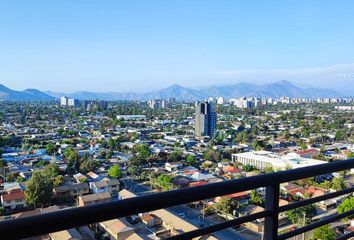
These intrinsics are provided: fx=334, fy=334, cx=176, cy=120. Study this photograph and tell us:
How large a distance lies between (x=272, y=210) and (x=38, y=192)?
6.16 m

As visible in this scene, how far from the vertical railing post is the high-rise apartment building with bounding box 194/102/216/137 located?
16537 millimetres

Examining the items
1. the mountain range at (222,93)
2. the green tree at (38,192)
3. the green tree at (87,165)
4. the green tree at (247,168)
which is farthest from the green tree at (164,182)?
the mountain range at (222,93)

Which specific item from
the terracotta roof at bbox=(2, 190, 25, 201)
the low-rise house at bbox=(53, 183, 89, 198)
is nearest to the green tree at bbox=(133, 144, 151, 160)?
the low-rise house at bbox=(53, 183, 89, 198)

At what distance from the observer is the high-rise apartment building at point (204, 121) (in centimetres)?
1714

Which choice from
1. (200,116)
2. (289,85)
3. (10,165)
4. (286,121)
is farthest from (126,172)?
(289,85)

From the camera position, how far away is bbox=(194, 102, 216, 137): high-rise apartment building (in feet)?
56.2

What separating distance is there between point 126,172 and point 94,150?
328 cm

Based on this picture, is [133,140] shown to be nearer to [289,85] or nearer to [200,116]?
[200,116]

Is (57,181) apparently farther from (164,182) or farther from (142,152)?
(142,152)

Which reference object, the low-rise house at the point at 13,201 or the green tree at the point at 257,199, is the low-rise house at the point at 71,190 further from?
the green tree at the point at 257,199

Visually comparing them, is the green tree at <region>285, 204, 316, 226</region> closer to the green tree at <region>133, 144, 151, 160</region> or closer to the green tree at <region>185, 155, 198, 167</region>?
the green tree at <region>185, 155, 198, 167</region>

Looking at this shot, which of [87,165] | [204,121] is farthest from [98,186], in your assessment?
[204,121]

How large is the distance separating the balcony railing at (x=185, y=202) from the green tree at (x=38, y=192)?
5.84 metres

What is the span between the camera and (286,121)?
2314 cm
